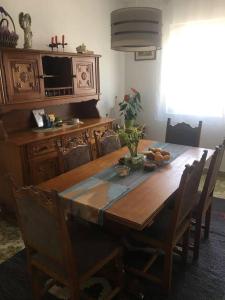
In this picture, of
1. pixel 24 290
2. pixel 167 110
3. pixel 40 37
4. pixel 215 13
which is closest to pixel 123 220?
pixel 24 290

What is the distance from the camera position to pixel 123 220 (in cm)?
141

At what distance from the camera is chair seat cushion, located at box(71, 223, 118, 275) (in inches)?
57.6

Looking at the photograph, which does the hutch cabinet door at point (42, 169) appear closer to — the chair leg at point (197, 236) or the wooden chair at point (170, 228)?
the wooden chair at point (170, 228)

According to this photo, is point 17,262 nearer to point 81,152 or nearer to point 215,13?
point 81,152

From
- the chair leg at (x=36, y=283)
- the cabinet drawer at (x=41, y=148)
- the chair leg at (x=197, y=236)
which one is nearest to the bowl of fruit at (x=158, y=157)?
the chair leg at (x=197, y=236)

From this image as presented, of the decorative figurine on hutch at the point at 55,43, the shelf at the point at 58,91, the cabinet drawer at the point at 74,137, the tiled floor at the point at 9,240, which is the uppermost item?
the decorative figurine on hutch at the point at 55,43

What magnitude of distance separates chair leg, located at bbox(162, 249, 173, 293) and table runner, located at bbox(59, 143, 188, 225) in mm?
475

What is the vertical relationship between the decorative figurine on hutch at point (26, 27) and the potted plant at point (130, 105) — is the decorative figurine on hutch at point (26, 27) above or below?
above

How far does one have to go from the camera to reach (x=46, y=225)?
133 centimetres

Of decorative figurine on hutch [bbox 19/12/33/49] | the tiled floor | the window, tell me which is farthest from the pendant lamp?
the window

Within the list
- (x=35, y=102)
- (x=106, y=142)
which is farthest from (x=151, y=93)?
(x=35, y=102)

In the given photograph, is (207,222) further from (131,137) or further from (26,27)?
(26,27)

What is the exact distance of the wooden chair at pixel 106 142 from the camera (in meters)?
2.55

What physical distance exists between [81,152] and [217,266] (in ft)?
4.70
